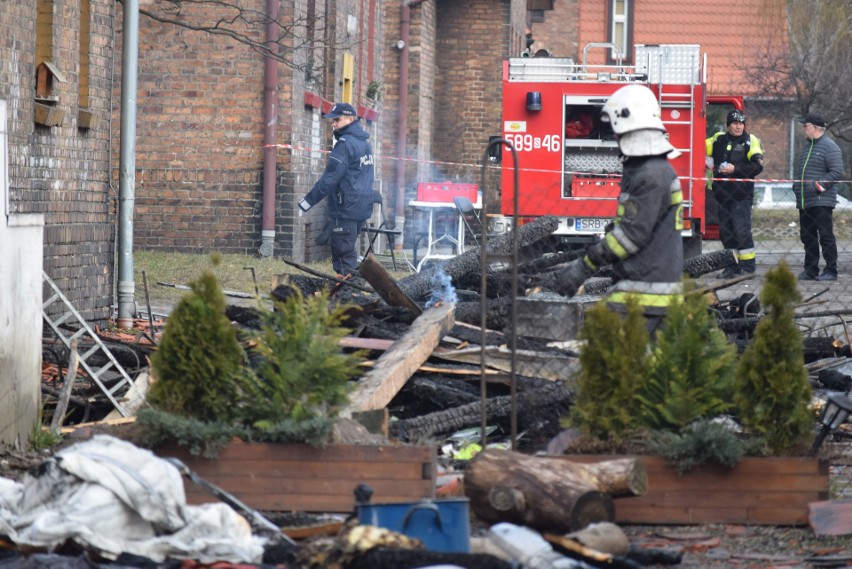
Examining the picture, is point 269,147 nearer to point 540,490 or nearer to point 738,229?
point 738,229

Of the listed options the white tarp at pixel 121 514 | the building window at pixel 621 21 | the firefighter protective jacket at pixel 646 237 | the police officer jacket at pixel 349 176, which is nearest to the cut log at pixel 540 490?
the white tarp at pixel 121 514

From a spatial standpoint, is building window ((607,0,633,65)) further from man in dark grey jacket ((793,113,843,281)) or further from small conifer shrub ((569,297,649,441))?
small conifer shrub ((569,297,649,441))

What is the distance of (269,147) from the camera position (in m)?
18.0

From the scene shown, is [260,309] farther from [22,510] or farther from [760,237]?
[760,237]

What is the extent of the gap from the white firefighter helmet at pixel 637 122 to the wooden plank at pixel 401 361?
177 centimetres

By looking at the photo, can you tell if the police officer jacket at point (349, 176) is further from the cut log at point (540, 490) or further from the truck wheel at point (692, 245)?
the cut log at point (540, 490)

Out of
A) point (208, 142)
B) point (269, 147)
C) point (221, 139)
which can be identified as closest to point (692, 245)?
point (269, 147)

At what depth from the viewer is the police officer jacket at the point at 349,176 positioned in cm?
1547

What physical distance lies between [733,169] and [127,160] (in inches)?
332

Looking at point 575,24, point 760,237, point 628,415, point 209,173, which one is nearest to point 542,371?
point 628,415

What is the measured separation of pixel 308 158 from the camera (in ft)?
63.7

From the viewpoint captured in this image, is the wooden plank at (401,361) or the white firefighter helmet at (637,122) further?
the white firefighter helmet at (637,122)

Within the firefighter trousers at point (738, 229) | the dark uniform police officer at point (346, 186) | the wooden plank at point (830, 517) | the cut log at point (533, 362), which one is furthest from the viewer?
the firefighter trousers at point (738, 229)

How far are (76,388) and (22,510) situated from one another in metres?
3.15
